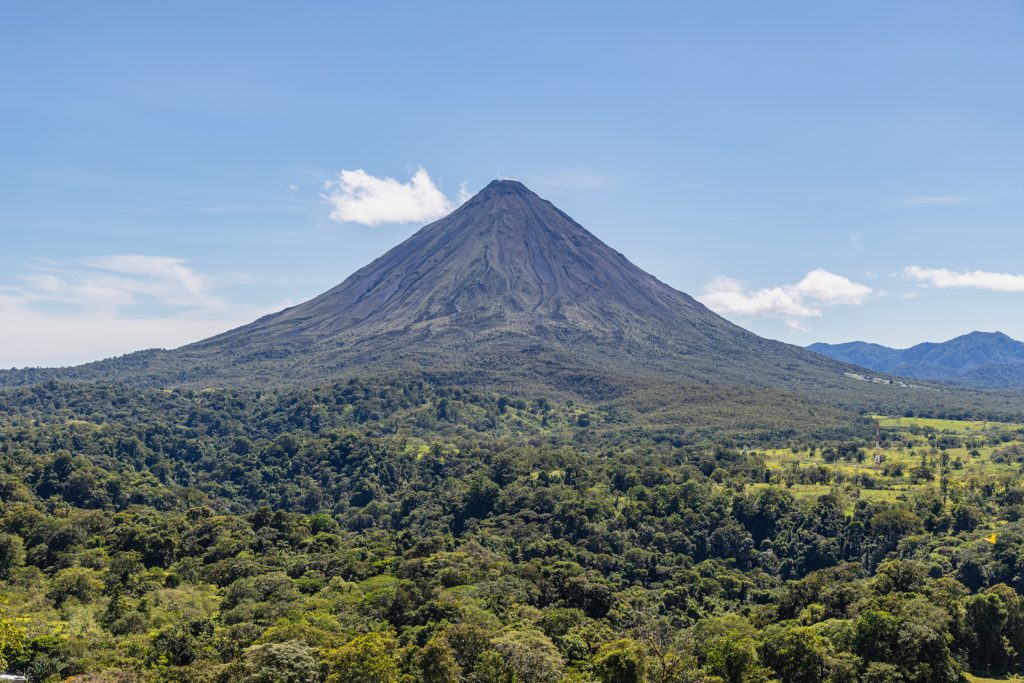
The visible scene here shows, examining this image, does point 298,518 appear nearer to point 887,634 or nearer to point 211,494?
point 211,494

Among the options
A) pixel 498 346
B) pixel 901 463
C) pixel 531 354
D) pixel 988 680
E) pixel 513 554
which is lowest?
pixel 988 680

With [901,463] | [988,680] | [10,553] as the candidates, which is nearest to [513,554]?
[10,553]

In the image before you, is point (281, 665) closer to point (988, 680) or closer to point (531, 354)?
point (988, 680)

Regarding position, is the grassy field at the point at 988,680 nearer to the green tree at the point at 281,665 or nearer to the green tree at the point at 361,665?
the green tree at the point at 361,665

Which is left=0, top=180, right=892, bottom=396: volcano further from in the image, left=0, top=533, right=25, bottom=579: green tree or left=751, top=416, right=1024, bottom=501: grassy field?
left=0, top=533, right=25, bottom=579: green tree

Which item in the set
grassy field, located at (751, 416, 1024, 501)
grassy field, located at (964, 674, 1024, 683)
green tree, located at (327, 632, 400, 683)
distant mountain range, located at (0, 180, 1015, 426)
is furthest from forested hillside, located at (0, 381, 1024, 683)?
distant mountain range, located at (0, 180, 1015, 426)

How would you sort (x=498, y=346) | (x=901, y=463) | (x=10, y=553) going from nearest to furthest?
(x=10, y=553) → (x=901, y=463) → (x=498, y=346)

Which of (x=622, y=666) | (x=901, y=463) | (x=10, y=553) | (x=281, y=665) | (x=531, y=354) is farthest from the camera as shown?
(x=531, y=354)

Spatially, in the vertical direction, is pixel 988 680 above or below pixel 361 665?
below
